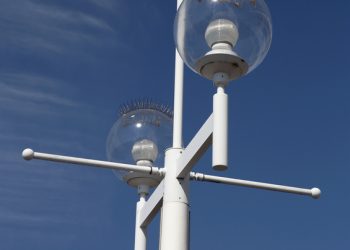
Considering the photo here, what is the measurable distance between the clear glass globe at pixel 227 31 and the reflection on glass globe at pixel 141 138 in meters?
2.19

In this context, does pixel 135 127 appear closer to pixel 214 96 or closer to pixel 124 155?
pixel 124 155

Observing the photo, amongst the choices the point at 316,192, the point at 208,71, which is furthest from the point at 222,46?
the point at 316,192

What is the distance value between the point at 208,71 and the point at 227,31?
1.28 ft

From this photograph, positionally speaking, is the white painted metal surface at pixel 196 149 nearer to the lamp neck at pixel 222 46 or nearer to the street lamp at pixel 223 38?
the street lamp at pixel 223 38

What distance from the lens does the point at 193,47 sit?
6.72m

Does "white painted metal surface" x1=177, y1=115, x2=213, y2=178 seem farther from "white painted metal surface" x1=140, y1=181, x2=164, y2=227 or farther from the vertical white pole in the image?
the vertical white pole

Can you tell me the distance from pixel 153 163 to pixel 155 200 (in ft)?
2.19

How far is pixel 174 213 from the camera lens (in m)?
7.50

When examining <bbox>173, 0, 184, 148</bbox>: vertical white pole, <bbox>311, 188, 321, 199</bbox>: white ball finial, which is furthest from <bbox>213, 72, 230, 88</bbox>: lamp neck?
<bbox>311, 188, 321, 199</bbox>: white ball finial

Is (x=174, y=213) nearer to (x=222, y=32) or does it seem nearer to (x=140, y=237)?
(x=140, y=237)

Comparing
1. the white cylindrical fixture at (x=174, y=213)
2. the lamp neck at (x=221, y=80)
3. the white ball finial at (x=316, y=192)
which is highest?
the lamp neck at (x=221, y=80)

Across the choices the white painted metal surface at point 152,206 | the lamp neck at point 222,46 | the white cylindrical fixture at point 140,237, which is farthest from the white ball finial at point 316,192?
the lamp neck at point 222,46

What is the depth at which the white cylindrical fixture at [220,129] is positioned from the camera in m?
6.16

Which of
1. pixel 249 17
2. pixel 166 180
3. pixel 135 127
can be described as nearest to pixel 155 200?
pixel 166 180
